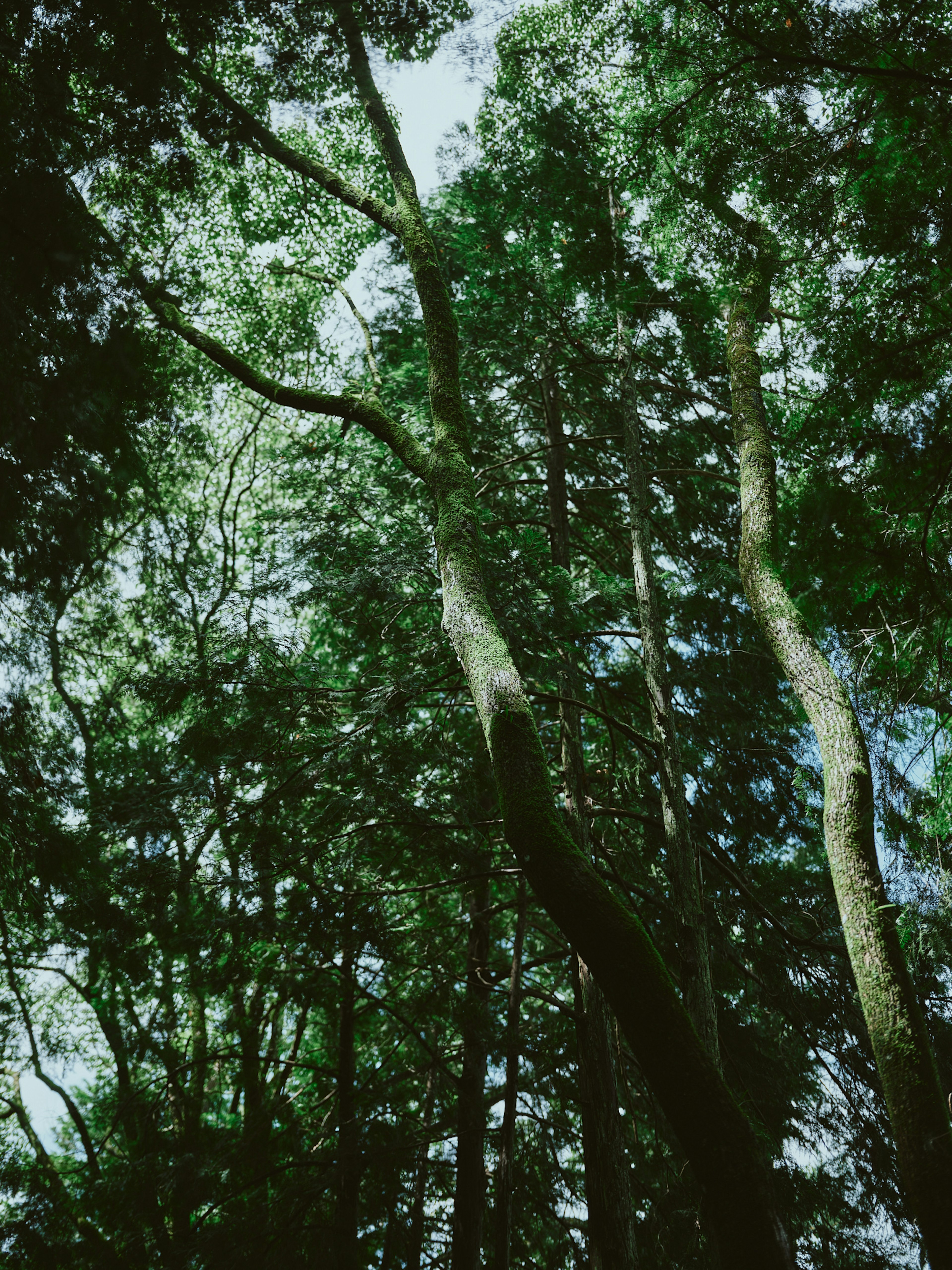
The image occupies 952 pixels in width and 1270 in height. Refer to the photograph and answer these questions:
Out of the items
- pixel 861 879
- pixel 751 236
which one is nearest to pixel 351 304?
pixel 751 236

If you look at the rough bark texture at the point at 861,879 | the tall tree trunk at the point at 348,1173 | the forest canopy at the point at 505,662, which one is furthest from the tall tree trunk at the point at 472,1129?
the rough bark texture at the point at 861,879

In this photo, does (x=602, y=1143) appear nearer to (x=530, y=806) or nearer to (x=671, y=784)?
(x=671, y=784)

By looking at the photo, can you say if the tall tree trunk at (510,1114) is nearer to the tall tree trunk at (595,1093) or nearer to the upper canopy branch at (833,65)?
the tall tree trunk at (595,1093)

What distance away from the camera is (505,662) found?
3664 mm

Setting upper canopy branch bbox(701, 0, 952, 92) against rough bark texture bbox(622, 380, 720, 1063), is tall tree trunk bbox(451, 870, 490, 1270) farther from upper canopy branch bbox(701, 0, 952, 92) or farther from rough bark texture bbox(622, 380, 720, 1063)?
upper canopy branch bbox(701, 0, 952, 92)

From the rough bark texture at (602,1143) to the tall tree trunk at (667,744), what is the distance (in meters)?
0.75

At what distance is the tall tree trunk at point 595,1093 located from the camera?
5375 millimetres

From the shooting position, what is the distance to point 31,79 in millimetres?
3852

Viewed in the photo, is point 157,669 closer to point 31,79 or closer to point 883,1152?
point 31,79

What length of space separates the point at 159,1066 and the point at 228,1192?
2152mm

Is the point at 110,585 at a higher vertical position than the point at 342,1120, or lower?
higher

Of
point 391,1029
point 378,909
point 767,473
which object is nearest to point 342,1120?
point 378,909

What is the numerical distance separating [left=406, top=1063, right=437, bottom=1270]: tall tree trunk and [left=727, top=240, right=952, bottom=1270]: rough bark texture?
360cm

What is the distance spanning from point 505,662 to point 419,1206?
5.49 metres
